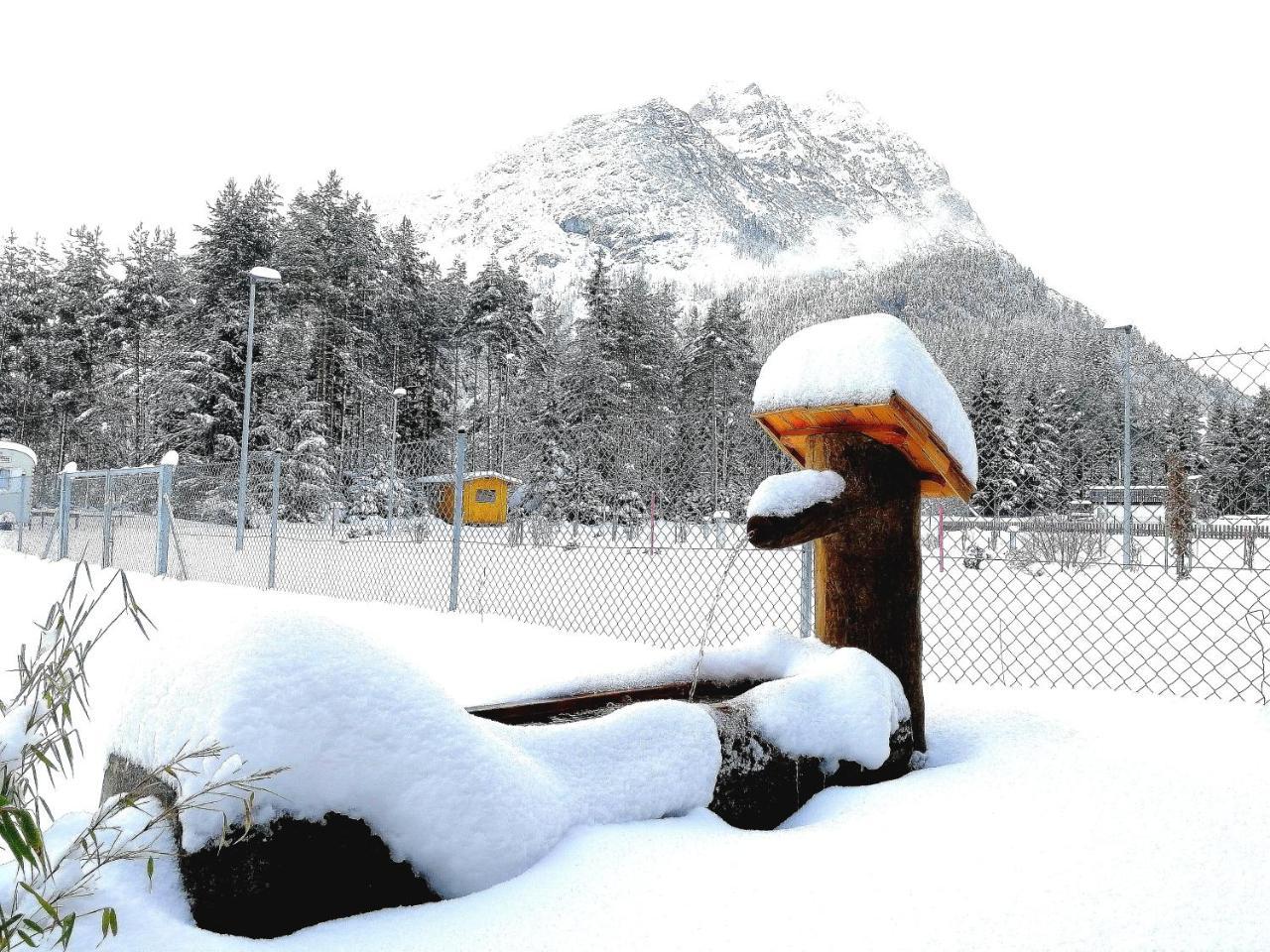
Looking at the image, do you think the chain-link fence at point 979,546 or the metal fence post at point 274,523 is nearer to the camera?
the chain-link fence at point 979,546

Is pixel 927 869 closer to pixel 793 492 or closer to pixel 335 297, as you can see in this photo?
pixel 793 492

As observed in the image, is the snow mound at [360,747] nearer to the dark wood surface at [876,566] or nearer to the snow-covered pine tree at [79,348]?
the dark wood surface at [876,566]

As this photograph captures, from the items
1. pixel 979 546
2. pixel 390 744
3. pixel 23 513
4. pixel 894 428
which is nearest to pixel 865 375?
pixel 894 428

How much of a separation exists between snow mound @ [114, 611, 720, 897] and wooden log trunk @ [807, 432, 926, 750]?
1240mm

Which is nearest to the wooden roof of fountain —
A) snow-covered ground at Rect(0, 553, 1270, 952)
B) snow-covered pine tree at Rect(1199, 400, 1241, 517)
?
snow-covered ground at Rect(0, 553, 1270, 952)

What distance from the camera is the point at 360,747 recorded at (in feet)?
4.79

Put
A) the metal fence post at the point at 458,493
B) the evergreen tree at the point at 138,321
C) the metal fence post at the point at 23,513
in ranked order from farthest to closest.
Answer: the evergreen tree at the point at 138,321, the metal fence post at the point at 23,513, the metal fence post at the point at 458,493

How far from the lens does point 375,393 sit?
36500mm

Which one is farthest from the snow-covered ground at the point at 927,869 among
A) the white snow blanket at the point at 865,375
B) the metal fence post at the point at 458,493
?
the metal fence post at the point at 458,493

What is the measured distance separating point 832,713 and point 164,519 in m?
10.8

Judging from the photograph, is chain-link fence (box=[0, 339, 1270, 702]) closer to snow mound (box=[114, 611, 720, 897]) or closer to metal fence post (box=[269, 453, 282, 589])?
metal fence post (box=[269, 453, 282, 589])

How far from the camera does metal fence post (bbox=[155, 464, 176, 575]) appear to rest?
10.1 m

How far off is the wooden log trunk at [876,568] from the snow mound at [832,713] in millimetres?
246

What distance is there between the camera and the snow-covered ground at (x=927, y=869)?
136cm
